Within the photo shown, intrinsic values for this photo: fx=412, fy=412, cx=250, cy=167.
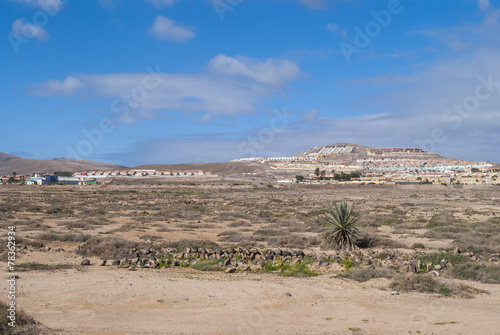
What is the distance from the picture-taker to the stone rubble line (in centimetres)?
1312

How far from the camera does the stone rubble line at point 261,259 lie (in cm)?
1312

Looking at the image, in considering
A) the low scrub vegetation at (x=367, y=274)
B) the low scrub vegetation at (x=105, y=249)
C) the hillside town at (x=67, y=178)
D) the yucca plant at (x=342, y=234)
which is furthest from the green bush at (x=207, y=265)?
the hillside town at (x=67, y=178)

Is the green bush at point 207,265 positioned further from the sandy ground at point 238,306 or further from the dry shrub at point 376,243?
the dry shrub at point 376,243

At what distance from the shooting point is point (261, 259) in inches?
573

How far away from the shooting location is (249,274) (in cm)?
1279

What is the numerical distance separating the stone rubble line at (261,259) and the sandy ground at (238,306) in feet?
5.18

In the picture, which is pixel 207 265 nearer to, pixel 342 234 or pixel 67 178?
pixel 342 234

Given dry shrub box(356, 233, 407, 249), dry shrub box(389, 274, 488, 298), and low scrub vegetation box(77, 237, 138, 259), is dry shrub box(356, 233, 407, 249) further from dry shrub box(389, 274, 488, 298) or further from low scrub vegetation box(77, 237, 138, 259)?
low scrub vegetation box(77, 237, 138, 259)

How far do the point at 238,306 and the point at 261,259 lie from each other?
17.6 feet

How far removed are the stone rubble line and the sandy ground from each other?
62.1 inches

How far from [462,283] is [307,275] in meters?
4.20

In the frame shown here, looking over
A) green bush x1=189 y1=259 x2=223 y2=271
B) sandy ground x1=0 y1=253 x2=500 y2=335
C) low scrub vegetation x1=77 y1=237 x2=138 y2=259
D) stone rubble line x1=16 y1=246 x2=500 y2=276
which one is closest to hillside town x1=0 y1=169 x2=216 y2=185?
low scrub vegetation x1=77 y1=237 x2=138 y2=259

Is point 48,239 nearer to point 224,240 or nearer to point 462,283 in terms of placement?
A: point 224,240

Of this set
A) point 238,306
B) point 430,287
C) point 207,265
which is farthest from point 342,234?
point 238,306
